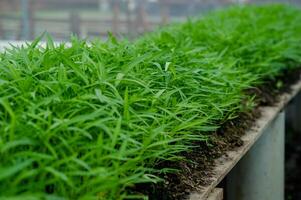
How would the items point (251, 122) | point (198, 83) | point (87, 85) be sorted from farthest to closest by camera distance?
point (251, 122)
point (198, 83)
point (87, 85)

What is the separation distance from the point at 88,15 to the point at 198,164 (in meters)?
5.88

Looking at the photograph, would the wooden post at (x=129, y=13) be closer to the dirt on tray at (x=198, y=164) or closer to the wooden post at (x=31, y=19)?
the wooden post at (x=31, y=19)

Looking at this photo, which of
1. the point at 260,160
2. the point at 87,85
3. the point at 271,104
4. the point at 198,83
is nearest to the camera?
the point at 87,85

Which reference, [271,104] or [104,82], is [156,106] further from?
[271,104]

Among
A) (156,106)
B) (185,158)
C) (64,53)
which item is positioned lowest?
(185,158)

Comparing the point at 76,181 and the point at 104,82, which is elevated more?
the point at 104,82

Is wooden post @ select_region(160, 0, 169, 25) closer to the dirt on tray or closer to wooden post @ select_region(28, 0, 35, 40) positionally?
wooden post @ select_region(28, 0, 35, 40)

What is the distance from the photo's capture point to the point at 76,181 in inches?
55.4

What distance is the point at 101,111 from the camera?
1.64 meters

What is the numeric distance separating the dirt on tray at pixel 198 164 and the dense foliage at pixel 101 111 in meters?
0.05

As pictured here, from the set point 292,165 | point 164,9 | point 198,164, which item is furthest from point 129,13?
point 198,164

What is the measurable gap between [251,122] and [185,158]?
0.93m

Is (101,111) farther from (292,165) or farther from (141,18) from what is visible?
(141,18)

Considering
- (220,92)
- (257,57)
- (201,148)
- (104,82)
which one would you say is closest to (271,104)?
(257,57)
